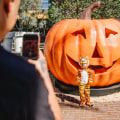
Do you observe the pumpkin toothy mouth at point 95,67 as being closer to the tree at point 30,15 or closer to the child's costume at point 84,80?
the child's costume at point 84,80

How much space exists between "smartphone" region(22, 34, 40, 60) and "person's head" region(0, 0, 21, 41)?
0.60 ft

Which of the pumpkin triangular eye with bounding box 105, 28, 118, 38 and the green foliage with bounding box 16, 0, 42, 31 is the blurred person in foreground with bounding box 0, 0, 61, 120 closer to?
the pumpkin triangular eye with bounding box 105, 28, 118, 38

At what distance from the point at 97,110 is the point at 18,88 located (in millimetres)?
2784

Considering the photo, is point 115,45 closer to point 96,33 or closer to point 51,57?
point 96,33

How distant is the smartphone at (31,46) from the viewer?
0.70 meters

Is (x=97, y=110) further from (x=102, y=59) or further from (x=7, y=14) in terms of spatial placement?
(x=7, y=14)

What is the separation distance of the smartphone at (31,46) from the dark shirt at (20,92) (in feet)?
0.50

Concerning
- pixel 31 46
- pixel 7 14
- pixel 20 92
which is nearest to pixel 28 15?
pixel 31 46

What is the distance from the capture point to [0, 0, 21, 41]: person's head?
1.63ft

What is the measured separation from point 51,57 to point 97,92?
1318mm

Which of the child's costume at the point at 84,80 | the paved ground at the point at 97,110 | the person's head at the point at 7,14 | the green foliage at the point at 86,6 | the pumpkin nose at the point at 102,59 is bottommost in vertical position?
the paved ground at the point at 97,110

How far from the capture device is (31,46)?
2.45 feet

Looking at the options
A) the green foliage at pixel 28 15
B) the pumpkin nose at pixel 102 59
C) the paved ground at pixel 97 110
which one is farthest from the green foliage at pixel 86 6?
the green foliage at pixel 28 15

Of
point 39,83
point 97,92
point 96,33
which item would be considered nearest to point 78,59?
point 96,33
